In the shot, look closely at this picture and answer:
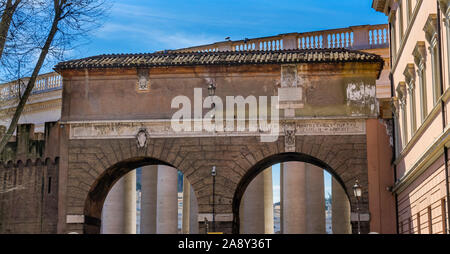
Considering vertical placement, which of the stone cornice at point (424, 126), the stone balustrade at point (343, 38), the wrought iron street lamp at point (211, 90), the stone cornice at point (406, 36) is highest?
the stone balustrade at point (343, 38)

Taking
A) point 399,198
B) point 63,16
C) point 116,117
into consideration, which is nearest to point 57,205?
point 116,117

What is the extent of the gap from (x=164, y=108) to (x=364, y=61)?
31.5 ft

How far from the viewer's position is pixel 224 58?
36.2m

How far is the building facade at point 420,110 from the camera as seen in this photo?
2086cm

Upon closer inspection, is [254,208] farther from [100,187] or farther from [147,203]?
[100,187]

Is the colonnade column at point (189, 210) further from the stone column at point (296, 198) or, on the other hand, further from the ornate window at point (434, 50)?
the ornate window at point (434, 50)

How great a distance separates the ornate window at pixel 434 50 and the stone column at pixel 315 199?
2320 centimetres

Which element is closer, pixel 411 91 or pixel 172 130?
pixel 411 91

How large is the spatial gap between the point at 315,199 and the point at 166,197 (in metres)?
9.99

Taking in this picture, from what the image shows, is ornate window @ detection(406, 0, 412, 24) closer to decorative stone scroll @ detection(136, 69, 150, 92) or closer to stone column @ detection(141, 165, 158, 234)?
decorative stone scroll @ detection(136, 69, 150, 92)

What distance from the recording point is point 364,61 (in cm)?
3478

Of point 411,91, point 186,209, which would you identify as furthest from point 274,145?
point 186,209

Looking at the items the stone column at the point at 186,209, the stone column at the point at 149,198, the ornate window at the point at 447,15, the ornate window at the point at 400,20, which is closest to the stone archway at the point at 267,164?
the ornate window at the point at 400,20

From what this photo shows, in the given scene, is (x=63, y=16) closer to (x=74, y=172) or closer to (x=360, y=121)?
(x=74, y=172)
